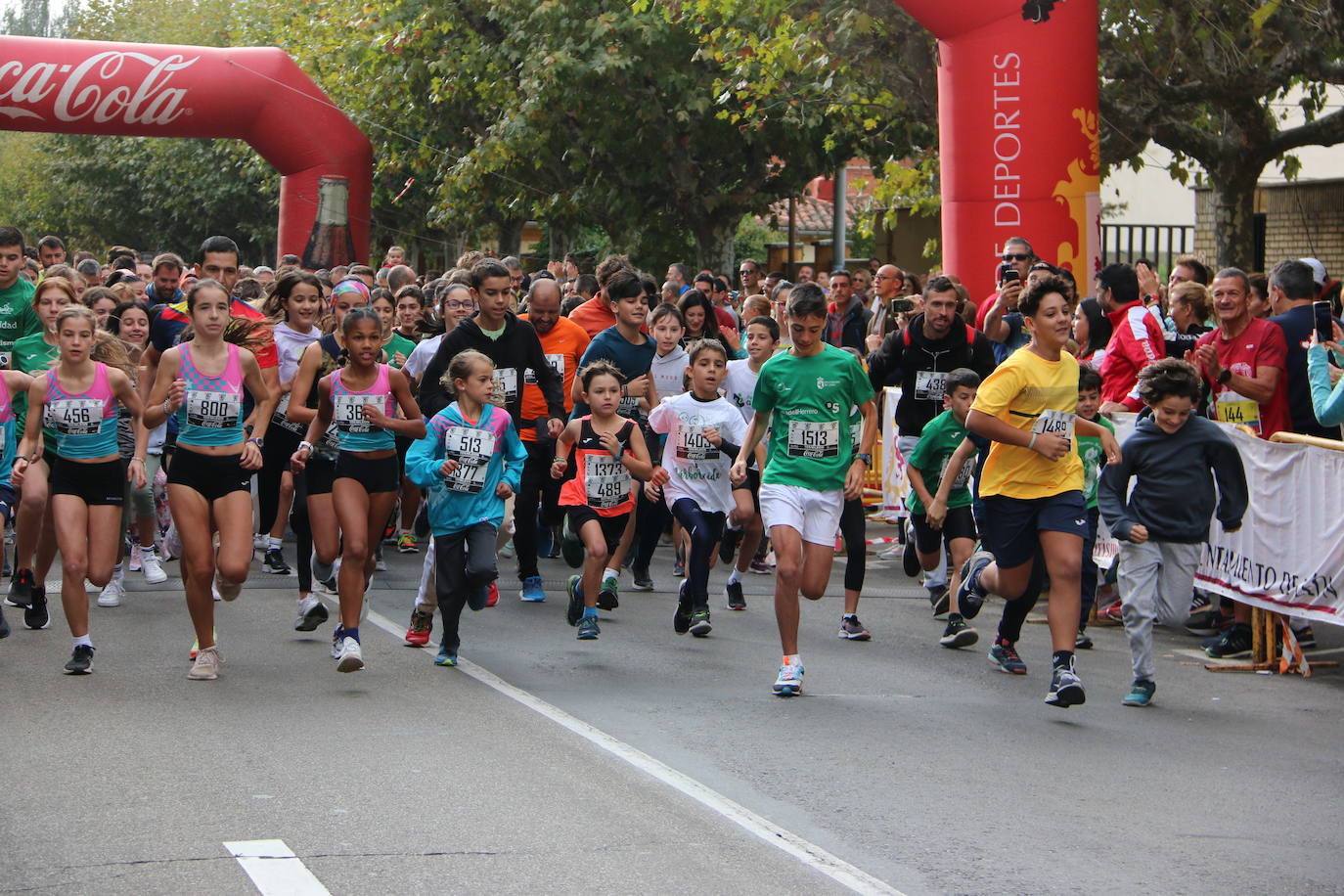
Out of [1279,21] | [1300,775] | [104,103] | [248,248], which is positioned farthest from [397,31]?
[248,248]

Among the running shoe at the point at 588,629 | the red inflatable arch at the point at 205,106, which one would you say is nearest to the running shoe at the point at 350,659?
the running shoe at the point at 588,629

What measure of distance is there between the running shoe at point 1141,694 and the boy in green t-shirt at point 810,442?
1.49m

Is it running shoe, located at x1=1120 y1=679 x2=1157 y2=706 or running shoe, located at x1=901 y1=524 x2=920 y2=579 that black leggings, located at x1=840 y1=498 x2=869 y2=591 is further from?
running shoe, located at x1=1120 y1=679 x2=1157 y2=706

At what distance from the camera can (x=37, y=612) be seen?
9.74 meters

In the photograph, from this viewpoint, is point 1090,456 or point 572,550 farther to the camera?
point 572,550

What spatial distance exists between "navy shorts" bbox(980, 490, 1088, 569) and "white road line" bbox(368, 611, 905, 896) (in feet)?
7.08

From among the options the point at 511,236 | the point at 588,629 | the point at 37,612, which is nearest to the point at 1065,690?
the point at 588,629

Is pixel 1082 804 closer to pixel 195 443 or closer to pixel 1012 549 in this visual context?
pixel 1012 549

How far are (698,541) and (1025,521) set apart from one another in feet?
6.52

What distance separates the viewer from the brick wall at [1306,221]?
2262cm

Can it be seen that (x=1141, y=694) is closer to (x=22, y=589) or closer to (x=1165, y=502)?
(x=1165, y=502)

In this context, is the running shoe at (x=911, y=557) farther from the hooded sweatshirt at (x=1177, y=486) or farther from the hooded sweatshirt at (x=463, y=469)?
the hooded sweatshirt at (x=463, y=469)

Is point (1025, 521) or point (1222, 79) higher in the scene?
point (1222, 79)

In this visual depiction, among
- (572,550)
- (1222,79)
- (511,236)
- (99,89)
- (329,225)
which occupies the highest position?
(99,89)
